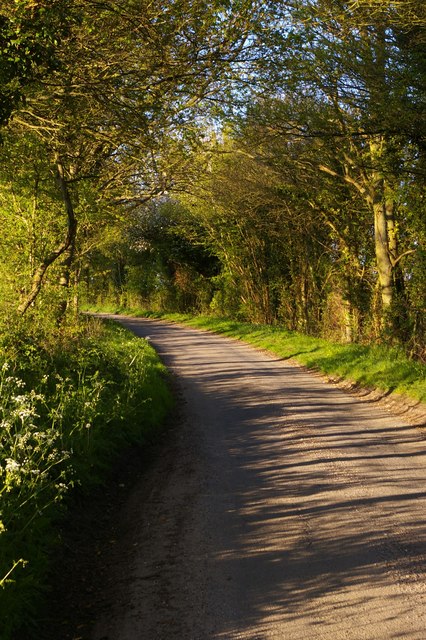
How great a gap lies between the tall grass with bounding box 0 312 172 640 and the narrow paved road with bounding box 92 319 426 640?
0.65m

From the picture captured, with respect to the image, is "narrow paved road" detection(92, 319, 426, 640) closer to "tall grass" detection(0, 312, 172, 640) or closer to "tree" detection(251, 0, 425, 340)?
"tall grass" detection(0, 312, 172, 640)

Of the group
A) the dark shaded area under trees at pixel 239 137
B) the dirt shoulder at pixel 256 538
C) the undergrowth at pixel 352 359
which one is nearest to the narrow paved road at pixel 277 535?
the dirt shoulder at pixel 256 538

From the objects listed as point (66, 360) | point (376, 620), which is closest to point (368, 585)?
point (376, 620)

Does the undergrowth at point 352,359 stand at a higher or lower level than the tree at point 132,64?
lower

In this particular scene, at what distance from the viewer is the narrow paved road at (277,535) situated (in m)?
4.47

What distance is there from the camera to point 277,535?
600 cm

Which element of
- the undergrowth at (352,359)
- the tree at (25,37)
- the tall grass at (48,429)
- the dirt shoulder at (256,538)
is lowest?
the dirt shoulder at (256,538)

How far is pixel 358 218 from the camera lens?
20.9 meters

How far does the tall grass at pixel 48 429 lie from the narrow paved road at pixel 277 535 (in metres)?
0.65

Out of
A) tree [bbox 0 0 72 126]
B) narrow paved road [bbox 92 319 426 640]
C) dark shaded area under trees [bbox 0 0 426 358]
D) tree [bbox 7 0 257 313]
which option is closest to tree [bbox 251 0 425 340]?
dark shaded area under trees [bbox 0 0 426 358]

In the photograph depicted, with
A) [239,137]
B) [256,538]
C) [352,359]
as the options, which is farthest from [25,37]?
[352,359]

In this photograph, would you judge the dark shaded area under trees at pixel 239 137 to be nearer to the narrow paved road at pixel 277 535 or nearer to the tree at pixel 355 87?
the tree at pixel 355 87

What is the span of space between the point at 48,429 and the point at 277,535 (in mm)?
2346

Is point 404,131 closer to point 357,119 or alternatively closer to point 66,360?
point 357,119
